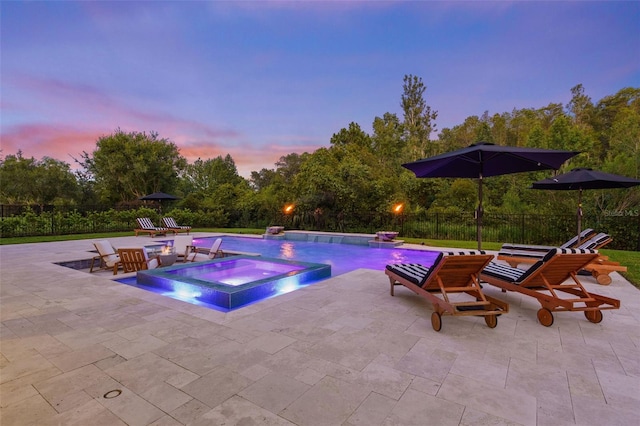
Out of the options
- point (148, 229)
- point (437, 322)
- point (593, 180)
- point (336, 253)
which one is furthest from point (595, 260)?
point (148, 229)

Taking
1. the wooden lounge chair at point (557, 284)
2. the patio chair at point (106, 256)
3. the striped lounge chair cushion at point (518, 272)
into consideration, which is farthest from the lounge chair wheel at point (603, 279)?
the patio chair at point (106, 256)

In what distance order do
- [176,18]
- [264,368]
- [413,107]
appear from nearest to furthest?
[264,368] < [176,18] < [413,107]

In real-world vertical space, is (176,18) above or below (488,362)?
above

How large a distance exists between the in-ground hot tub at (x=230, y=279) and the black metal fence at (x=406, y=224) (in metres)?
8.51

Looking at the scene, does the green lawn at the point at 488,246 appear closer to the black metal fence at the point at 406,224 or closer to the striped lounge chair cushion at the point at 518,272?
the black metal fence at the point at 406,224

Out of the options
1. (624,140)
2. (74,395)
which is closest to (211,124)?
(74,395)

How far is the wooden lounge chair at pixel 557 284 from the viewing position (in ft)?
12.0

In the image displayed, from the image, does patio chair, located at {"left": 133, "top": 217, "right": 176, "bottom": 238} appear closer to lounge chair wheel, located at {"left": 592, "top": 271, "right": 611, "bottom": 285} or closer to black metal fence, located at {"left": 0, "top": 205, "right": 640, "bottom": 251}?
black metal fence, located at {"left": 0, "top": 205, "right": 640, "bottom": 251}

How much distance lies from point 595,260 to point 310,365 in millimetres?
5955

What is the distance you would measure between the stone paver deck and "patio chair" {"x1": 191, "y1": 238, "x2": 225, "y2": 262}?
166 inches

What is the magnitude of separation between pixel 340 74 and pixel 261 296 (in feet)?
49.1

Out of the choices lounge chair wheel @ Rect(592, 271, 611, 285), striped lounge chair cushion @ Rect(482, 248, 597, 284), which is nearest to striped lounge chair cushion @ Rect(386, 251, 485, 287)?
striped lounge chair cushion @ Rect(482, 248, 597, 284)

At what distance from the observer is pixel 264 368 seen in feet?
8.84

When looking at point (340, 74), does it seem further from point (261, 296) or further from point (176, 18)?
point (261, 296)
